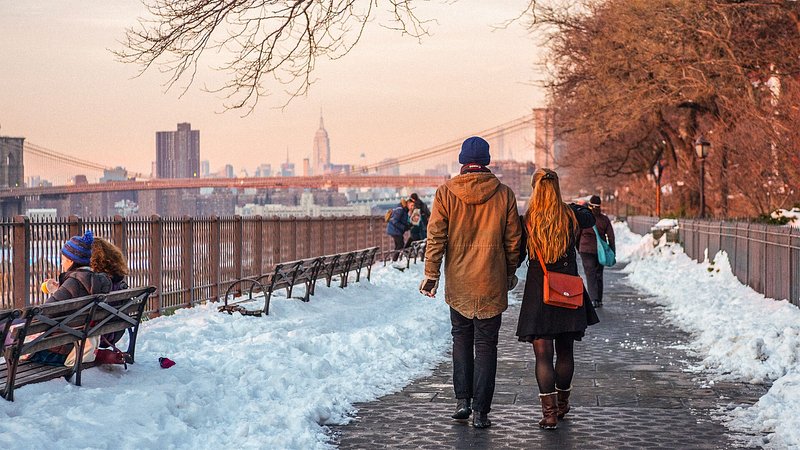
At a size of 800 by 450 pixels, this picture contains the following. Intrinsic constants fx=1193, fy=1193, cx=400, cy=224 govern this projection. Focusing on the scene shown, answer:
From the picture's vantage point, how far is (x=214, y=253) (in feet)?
66.1

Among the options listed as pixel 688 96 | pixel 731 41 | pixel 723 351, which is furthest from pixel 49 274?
pixel 688 96

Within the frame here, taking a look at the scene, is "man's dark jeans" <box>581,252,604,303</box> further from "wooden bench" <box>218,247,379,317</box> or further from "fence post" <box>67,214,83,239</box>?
"fence post" <box>67,214,83,239</box>

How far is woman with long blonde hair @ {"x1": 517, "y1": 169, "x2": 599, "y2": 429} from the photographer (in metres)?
8.26

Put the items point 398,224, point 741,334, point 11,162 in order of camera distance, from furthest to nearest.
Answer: point 11,162 < point 398,224 < point 741,334

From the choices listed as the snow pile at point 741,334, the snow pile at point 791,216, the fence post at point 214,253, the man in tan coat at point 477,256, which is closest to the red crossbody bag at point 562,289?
the man in tan coat at point 477,256

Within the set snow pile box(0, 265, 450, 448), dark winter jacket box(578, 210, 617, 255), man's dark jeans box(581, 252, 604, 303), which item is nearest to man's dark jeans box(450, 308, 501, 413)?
snow pile box(0, 265, 450, 448)

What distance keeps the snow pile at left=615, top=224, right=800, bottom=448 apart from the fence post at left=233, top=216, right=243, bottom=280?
24.3 feet

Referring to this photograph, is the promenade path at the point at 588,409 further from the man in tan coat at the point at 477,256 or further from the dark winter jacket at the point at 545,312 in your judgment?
the dark winter jacket at the point at 545,312

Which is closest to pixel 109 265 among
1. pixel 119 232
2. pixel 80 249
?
pixel 80 249

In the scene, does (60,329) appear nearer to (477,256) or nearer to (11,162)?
(477,256)

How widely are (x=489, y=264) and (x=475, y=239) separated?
20 centimetres

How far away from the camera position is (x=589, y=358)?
12.2 metres

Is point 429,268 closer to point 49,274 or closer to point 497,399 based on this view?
point 497,399

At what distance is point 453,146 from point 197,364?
341 ft
